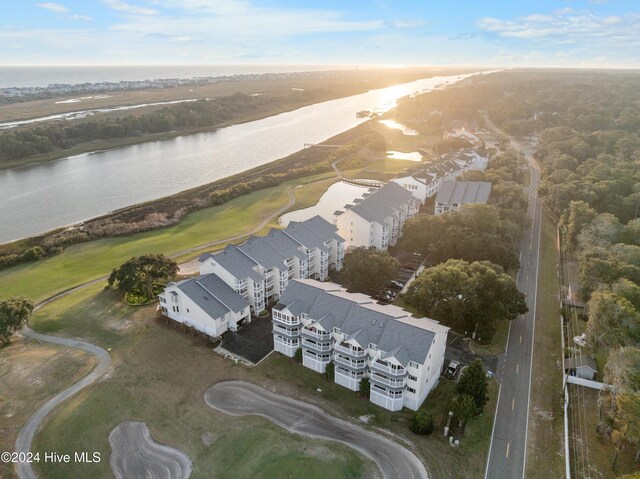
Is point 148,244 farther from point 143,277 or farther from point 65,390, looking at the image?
point 65,390

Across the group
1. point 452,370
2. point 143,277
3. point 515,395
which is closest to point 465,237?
point 452,370

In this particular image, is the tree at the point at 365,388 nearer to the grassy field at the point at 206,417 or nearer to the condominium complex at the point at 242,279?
the grassy field at the point at 206,417

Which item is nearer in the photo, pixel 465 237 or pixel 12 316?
pixel 12 316

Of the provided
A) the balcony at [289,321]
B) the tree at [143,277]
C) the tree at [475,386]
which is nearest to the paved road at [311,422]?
the balcony at [289,321]

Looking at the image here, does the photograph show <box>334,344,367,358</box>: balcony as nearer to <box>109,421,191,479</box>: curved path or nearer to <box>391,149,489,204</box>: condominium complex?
<box>109,421,191,479</box>: curved path

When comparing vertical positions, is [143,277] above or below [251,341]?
above

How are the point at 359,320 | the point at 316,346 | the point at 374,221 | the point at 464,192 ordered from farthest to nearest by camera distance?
the point at 464,192 → the point at 374,221 → the point at 316,346 → the point at 359,320
